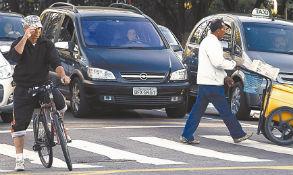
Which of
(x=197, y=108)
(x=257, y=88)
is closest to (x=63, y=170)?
(x=197, y=108)

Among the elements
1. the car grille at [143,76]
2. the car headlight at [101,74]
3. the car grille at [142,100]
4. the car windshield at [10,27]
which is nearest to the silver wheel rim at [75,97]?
the car headlight at [101,74]

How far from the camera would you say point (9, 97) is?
43.7ft

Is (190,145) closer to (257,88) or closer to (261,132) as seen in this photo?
(261,132)

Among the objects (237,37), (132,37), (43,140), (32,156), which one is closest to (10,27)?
(132,37)

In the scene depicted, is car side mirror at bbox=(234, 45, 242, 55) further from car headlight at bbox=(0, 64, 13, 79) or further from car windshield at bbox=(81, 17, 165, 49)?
car headlight at bbox=(0, 64, 13, 79)

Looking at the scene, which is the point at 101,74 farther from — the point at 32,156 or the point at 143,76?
the point at 32,156

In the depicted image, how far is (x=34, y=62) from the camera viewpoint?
924 cm

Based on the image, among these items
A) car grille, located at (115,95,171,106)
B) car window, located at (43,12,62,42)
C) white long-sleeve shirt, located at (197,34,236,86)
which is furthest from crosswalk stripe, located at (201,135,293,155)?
car window, located at (43,12,62,42)

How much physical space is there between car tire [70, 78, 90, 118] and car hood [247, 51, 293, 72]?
303 centimetres

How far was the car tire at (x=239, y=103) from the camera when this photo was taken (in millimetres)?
14805

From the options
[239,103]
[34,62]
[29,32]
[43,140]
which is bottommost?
→ [239,103]

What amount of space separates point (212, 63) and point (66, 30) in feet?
17.8

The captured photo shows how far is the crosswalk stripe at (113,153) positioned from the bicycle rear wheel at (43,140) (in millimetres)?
999

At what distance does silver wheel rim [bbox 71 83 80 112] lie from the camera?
48.2 ft
